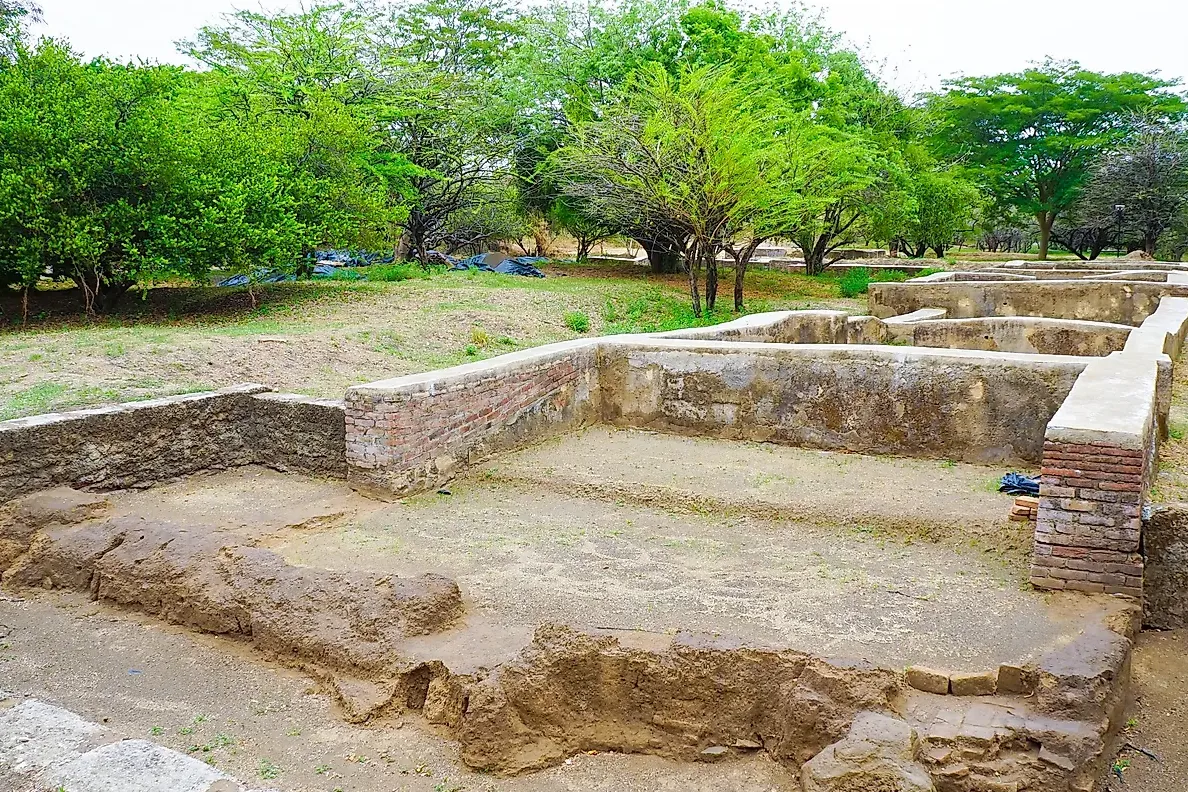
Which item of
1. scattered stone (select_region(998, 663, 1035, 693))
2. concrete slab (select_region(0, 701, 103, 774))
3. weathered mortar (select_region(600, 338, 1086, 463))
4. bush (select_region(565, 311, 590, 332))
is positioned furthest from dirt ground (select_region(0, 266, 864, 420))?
scattered stone (select_region(998, 663, 1035, 693))

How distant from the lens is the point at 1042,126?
98.8 ft

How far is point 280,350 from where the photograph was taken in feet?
30.6

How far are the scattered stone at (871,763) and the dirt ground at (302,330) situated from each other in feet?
16.3

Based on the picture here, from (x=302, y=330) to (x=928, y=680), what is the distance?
894 centimetres

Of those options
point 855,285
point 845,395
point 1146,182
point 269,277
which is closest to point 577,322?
point 269,277

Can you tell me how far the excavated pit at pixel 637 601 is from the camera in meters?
3.46

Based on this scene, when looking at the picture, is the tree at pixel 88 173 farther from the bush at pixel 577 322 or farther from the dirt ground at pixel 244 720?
the dirt ground at pixel 244 720

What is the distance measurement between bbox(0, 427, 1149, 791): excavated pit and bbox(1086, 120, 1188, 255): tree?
2522 centimetres

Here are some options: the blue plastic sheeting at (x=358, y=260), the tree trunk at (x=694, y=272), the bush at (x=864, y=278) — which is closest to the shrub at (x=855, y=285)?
the bush at (x=864, y=278)

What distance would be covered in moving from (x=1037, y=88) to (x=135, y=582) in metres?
32.0

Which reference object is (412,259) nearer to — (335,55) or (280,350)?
(335,55)

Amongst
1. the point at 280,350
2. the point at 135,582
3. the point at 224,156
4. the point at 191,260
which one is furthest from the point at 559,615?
the point at 224,156

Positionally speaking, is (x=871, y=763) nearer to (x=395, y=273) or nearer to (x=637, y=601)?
(x=637, y=601)

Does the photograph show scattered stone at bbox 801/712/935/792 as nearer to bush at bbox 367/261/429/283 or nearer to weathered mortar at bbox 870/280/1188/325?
weathered mortar at bbox 870/280/1188/325
